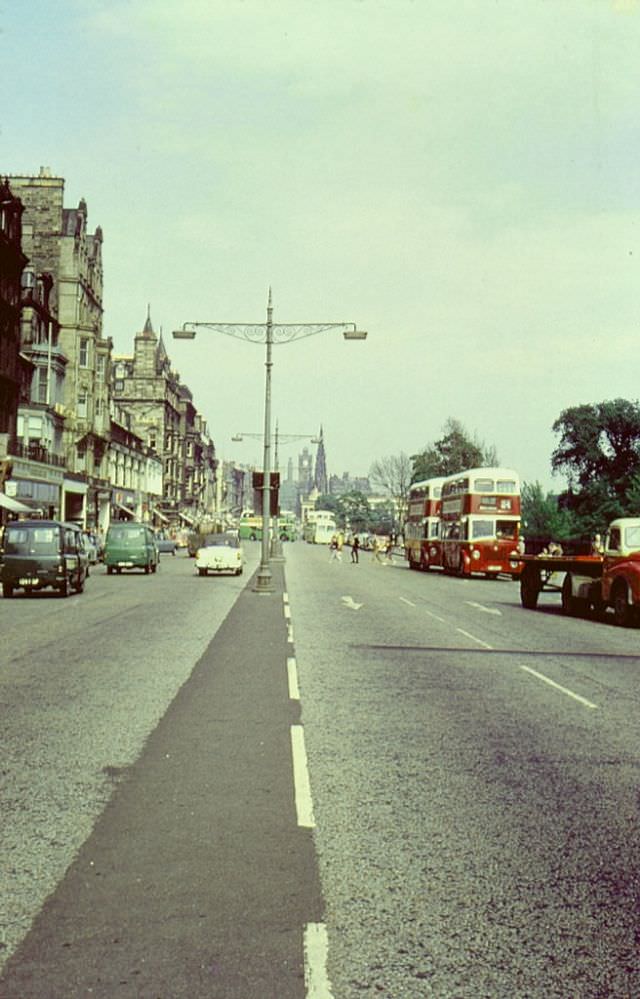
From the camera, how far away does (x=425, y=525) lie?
53875 millimetres

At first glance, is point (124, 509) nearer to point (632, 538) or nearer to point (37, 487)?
point (37, 487)

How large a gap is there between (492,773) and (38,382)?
59.3 meters

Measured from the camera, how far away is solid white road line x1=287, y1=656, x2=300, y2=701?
11719 mm

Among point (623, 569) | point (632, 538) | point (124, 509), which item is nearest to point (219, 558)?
point (632, 538)

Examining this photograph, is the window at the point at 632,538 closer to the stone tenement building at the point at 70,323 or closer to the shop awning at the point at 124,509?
the stone tenement building at the point at 70,323

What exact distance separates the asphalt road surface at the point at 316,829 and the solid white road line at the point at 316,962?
12mm

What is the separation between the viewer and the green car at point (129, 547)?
43.1 meters

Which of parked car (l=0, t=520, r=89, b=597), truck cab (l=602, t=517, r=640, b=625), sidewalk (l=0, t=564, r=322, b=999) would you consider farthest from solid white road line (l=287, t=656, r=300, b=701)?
parked car (l=0, t=520, r=89, b=597)

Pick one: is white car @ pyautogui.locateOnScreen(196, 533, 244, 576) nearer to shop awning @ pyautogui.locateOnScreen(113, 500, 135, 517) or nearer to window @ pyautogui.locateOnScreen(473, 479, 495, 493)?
window @ pyautogui.locateOnScreen(473, 479, 495, 493)

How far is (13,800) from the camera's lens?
7.07 meters

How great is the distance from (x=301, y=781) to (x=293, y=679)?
5338 millimetres

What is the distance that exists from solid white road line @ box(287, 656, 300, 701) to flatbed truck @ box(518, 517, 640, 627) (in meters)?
10.1

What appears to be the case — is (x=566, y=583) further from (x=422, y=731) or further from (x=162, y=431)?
(x=162, y=431)

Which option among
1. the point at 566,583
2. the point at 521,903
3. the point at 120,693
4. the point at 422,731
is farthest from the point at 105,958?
the point at 566,583
